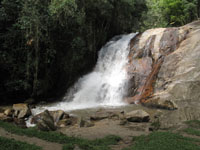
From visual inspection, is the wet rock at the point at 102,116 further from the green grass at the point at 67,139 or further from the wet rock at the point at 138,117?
the green grass at the point at 67,139

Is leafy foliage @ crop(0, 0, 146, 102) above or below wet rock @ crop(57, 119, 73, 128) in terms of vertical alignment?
above

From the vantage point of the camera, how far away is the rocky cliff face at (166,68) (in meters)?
11.7

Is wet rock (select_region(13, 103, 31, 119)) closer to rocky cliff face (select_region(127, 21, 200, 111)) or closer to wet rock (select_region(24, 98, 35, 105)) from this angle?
wet rock (select_region(24, 98, 35, 105))

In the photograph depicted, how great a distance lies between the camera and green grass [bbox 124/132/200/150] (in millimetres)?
5723

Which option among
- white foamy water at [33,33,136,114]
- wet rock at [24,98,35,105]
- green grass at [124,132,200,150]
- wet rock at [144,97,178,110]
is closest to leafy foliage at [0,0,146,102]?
wet rock at [24,98,35,105]

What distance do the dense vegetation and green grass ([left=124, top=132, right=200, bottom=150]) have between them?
10.5 meters

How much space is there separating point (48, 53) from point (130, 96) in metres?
7.05

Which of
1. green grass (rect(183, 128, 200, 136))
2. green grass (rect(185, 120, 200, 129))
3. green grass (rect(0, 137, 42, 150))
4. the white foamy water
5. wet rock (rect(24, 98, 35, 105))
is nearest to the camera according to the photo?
green grass (rect(0, 137, 42, 150))

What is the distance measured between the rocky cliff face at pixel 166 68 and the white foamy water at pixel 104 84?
821 mm

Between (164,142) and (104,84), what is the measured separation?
10.2 m

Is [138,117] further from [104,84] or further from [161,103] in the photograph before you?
[104,84]

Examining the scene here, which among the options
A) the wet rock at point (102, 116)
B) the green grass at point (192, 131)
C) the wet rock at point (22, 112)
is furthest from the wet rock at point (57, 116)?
the green grass at point (192, 131)

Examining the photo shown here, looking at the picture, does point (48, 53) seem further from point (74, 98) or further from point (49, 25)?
point (74, 98)

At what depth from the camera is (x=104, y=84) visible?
1602cm
